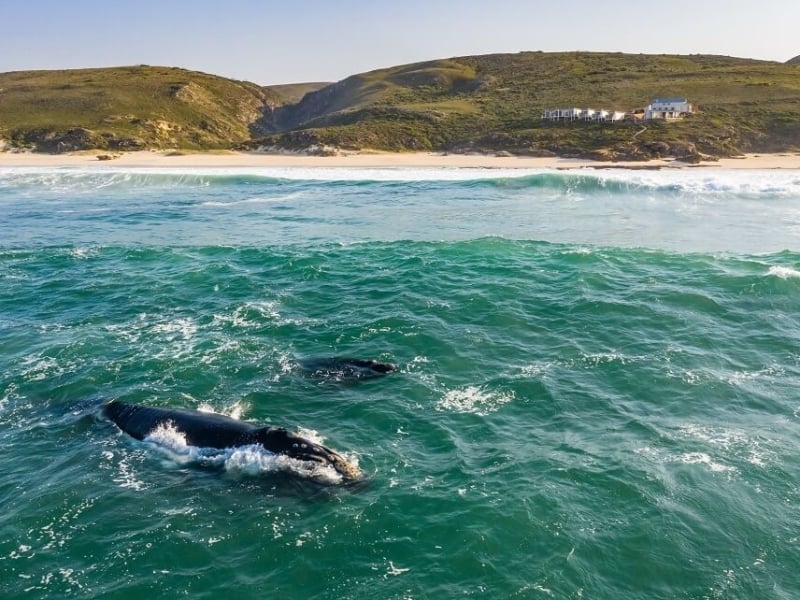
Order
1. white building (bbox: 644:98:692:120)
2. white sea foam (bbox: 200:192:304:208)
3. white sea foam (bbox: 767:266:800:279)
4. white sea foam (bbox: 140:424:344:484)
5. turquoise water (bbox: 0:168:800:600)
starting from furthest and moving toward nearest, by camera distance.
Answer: white building (bbox: 644:98:692:120) < white sea foam (bbox: 200:192:304:208) < white sea foam (bbox: 767:266:800:279) < white sea foam (bbox: 140:424:344:484) < turquoise water (bbox: 0:168:800:600)

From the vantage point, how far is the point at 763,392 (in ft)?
57.0

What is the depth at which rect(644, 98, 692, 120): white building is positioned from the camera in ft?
305

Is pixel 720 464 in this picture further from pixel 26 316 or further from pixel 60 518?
pixel 26 316

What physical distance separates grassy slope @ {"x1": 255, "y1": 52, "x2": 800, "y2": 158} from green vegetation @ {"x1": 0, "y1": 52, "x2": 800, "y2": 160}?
12.1 inches

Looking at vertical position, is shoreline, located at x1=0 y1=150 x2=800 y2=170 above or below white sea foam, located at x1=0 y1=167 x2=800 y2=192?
above

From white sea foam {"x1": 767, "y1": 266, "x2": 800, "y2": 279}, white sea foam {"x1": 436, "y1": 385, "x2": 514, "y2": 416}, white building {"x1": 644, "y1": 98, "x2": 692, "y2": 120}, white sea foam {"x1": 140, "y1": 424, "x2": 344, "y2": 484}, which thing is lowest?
white sea foam {"x1": 436, "y1": 385, "x2": 514, "y2": 416}

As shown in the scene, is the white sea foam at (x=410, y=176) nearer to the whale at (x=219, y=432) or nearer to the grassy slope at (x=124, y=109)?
the grassy slope at (x=124, y=109)

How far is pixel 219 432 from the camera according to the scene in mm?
14406

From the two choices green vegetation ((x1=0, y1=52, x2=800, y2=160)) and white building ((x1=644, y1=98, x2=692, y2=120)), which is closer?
green vegetation ((x1=0, y1=52, x2=800, y2=160))

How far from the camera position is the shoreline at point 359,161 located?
69.6 meters

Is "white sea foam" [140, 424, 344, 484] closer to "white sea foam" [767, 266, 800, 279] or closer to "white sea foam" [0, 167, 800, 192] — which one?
"white sea foam" [767, 266, 800, 279]

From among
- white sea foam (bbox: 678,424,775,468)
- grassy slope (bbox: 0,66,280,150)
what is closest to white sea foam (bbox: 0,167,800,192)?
grassy slope (bbox: 0,66,280,150)

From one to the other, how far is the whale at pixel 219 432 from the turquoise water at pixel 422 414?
1.52 feet

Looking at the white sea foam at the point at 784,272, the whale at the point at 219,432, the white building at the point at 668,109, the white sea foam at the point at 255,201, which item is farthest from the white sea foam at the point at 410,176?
the whale at the point at 219,432
